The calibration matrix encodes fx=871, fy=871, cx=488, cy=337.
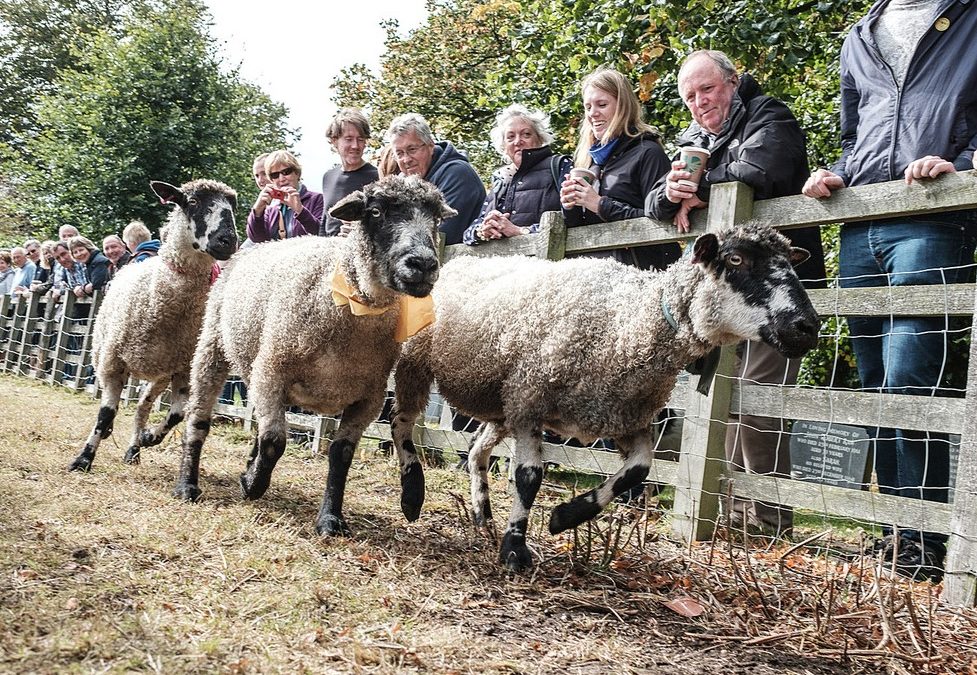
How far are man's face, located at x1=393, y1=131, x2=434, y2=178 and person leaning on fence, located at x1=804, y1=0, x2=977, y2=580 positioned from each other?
10.4 feet

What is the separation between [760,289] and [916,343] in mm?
977

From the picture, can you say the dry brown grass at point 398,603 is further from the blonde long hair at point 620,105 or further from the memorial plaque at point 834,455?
the blonde long hair at point 620,105

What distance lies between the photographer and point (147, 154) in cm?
1827

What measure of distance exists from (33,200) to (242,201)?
5031 mm

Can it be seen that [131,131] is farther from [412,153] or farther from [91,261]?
[412,153]

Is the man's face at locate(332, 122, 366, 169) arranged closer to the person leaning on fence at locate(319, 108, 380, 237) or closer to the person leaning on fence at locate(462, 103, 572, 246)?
the person leaning on fence at locate(319, 108, 380, 237)

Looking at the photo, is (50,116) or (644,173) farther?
(50,116)

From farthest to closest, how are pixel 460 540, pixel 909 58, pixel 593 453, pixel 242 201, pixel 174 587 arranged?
1. pixel 242 201
2. pixel 593 453
3. pixel 460 540
4. pixel 909 58
5. pixel 174 587

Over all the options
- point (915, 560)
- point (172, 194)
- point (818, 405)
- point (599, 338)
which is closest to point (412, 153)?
point (172, 194)

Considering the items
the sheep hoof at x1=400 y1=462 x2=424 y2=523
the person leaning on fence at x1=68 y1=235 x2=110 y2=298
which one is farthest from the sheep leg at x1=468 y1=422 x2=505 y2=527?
the person leaning on fence at x1=68 y1=235 x2=110 y2=298

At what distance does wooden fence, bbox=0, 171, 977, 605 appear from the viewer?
369 centimetres

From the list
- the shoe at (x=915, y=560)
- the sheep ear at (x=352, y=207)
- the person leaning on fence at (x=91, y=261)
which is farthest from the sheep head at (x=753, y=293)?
the person leaning on fence at (x=91, y=261)

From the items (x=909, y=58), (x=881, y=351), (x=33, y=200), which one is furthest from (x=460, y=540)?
(x=33, y=200)

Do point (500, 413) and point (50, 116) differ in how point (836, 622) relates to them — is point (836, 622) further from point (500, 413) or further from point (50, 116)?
point (50, 116)
